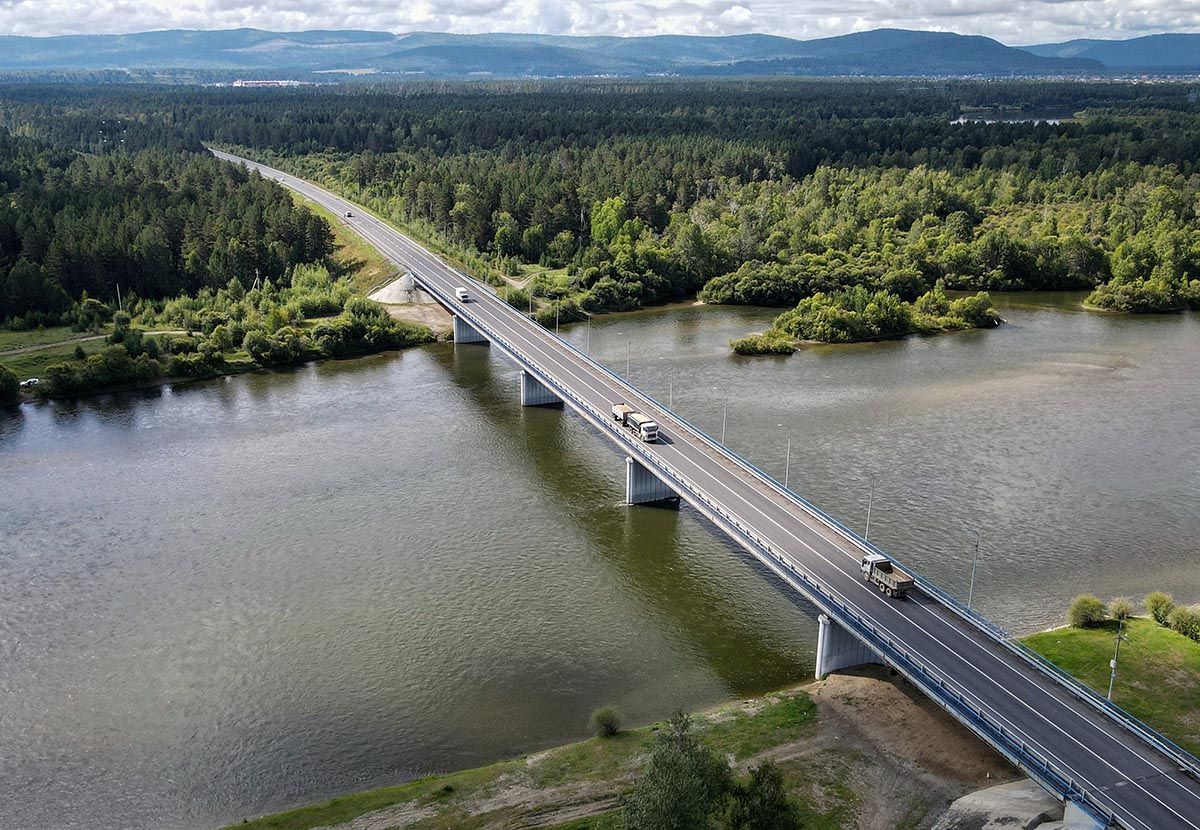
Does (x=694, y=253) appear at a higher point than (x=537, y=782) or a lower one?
higher

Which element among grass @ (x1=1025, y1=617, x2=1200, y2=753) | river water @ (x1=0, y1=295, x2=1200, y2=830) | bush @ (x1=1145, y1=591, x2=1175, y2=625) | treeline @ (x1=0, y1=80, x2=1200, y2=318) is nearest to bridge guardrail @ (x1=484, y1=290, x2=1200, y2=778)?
grass @ (x1=1025, y1=617, x2=1200, y2=753)

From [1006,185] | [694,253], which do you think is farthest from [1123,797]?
[1006,185]

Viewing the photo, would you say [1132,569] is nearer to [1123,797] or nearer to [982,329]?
[1123,797]

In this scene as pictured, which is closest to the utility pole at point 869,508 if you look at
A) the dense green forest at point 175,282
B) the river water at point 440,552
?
the river water at point 440,552

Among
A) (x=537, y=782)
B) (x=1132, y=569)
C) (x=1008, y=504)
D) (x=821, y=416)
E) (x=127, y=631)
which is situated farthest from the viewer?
(x=821, y=416)

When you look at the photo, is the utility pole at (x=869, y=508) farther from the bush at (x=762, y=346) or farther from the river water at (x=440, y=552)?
the bush at (x=762, y=346)

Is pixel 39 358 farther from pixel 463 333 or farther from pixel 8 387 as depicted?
pixel 463 333

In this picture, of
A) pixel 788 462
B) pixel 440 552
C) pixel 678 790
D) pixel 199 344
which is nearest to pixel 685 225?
pixel 199 344

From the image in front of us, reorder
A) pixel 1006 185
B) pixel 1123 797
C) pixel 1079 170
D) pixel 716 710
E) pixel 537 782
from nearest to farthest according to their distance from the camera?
pixel 1123 797
pixel 537 782
pixel 716 710
pixel 1006 185
pixel 1079 170
